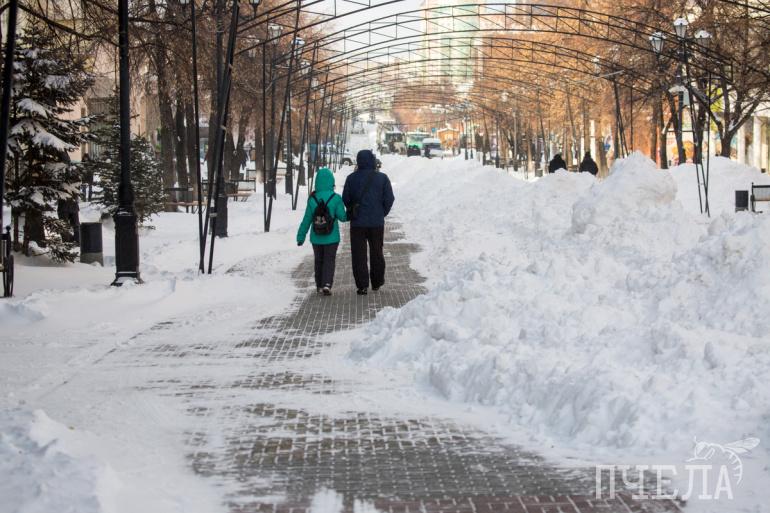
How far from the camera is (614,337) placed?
8.73m

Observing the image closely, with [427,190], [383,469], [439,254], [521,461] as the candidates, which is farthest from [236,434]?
[427,190]

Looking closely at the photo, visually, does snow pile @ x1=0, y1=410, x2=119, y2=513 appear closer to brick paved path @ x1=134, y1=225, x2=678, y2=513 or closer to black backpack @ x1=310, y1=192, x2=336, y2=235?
brick paved path @ x1=134, y1=225, x2=678, y2=513

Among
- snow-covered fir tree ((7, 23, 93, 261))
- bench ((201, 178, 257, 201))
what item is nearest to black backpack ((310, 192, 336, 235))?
snow-covered fir tree ((7, 23, 93, 261))

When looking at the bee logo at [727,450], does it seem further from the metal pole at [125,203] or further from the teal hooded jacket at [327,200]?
the metal pole at [125,203]

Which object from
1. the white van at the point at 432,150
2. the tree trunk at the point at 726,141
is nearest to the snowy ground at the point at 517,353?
A: the tree trunk at the point at 726,141

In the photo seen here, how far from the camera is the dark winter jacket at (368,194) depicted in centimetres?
1516

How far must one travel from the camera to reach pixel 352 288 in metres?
15.7

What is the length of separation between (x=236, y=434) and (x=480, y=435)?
1444mm

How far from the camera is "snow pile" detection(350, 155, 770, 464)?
692cm

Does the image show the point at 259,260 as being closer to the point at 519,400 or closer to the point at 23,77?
the point at 23,77

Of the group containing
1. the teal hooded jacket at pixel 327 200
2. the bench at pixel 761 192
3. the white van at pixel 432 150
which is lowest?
the teal hooded jacket at pixel 327 200

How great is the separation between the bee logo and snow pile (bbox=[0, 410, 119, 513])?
2986mm

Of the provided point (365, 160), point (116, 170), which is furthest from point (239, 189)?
point (365, 160)
